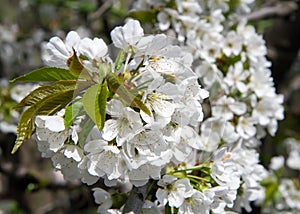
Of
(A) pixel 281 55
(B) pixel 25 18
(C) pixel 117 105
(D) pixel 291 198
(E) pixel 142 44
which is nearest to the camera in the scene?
(C) pixel 117 105

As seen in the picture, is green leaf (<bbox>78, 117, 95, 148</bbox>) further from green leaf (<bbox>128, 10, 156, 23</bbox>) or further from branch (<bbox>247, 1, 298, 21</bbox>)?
branch (<bbox>247, 1, 298, 21</bbox>)

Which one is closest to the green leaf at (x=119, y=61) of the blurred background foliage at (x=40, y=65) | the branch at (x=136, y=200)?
the branch at (x=136, y=200)

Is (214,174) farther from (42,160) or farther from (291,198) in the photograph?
(42,160)

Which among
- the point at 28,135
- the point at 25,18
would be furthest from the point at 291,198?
the point at 25,18

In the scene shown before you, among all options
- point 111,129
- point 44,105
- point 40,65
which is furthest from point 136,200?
point 40,65

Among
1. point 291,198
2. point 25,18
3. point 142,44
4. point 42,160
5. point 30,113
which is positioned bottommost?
point 42,160
